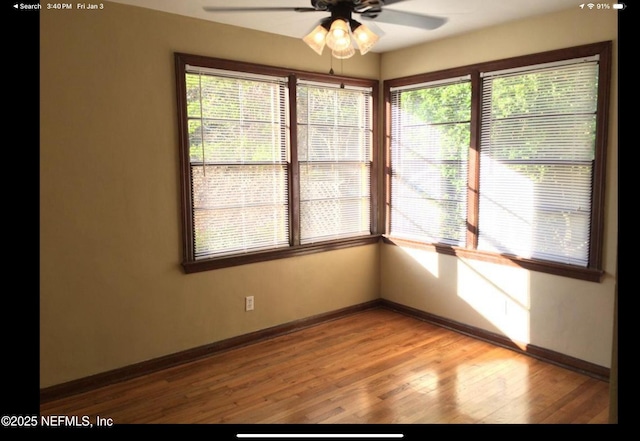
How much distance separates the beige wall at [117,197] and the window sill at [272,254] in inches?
2.8

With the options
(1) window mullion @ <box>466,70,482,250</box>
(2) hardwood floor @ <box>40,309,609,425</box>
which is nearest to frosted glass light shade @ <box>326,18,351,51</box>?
(1) window mullion @ <box>466,70,482,250</box>

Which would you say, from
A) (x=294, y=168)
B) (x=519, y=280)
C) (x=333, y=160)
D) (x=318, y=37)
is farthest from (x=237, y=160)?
(x=519, y=280)

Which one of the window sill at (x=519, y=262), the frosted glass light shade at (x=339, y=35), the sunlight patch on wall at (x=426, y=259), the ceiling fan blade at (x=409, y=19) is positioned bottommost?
the sunlight patch on wall at (x=426, y=259)

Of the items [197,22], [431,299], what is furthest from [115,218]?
[431,299]

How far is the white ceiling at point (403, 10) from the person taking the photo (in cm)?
292

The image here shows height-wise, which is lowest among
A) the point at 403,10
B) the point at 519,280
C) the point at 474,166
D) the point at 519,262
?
the point at 519,280

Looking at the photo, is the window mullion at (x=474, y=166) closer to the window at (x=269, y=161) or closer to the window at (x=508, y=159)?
the window at (x=508, y=159)

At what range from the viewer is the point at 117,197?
3.01 m

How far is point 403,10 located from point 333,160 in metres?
1.46

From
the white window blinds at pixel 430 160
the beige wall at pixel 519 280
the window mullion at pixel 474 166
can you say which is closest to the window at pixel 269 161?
the white window blinds at pixel 430 160

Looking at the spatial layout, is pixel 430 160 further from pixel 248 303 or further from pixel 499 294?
pixel 248 303

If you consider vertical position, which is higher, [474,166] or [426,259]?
[474,166]

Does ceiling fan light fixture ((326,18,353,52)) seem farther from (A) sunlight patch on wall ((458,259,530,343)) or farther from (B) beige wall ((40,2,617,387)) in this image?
(A) sunlight patch on wall ((458,259,530,343))

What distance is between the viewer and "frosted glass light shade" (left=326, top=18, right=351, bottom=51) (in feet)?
7.47
